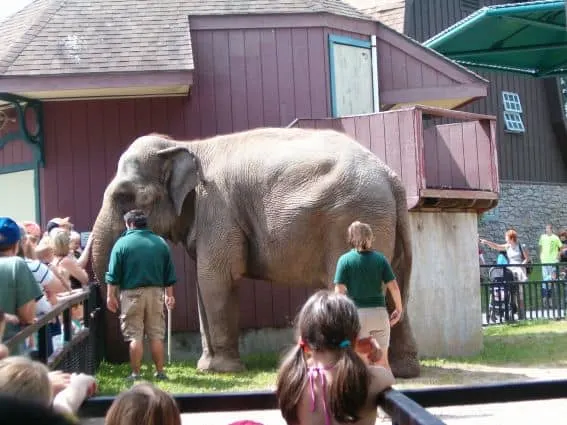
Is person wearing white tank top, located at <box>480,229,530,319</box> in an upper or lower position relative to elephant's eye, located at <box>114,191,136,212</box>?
lower

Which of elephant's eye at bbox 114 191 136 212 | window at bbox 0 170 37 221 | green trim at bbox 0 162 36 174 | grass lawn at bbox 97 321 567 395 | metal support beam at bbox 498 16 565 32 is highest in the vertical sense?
metal support beam at bbox 498 16 565 32

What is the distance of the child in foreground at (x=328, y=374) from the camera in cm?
356

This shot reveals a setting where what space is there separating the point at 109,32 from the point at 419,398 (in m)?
11.2

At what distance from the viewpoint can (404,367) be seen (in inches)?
417

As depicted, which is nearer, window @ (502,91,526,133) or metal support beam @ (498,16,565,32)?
metal support beam @ (498,16,565,32)

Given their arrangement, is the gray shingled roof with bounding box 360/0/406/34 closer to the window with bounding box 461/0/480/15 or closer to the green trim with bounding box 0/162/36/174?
the window with bounding box 461/0/480/15

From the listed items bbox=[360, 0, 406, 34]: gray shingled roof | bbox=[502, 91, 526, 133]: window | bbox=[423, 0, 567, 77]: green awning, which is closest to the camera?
bbox=[423, 0, 567, 77]: green awning

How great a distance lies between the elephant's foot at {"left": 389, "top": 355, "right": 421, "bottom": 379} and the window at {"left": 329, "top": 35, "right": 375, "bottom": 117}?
4.32m

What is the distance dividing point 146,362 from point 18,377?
9845mm

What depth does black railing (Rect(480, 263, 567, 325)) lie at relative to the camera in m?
17.4

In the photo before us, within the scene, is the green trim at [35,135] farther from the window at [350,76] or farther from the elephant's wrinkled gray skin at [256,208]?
the window at [350,76]

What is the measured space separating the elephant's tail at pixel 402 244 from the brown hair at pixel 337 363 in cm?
695

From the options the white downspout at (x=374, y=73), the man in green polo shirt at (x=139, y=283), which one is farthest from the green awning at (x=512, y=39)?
the man in green polo shirt at (x=139, y=283)

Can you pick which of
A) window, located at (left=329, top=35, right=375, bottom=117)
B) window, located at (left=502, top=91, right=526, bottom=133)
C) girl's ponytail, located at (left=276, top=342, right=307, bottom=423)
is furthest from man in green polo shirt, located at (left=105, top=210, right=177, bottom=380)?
window, located at (left=502, top=91, right=526, bottom=133)
